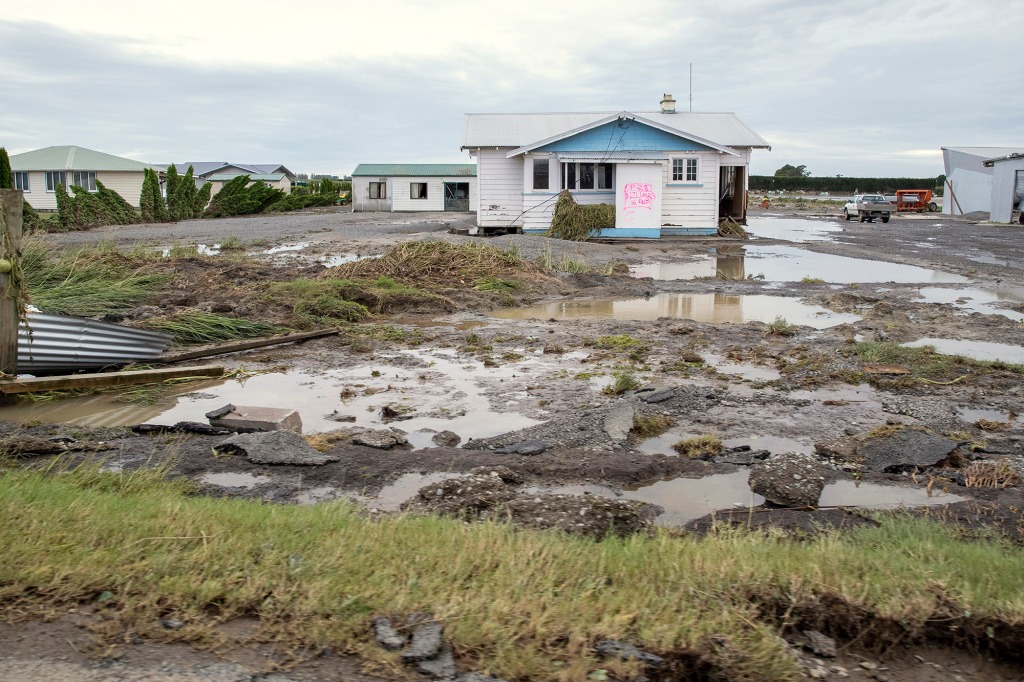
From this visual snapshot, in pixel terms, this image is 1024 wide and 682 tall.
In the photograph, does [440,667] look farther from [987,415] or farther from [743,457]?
[987,415]

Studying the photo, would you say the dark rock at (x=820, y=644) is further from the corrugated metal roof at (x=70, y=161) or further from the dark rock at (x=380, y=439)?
the corrugated metal roof at (x=70, y=161)

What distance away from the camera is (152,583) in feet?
12.3

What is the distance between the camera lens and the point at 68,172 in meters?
49.9

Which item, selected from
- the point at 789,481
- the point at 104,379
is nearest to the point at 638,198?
the point at 104,379

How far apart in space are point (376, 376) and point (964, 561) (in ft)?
22.2

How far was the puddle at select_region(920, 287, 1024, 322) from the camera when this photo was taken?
14055 millimetres

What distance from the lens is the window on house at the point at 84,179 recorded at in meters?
50.4

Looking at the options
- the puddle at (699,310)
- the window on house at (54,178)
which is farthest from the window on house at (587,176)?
the window on house at (54,178)

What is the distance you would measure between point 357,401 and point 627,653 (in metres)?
5.79

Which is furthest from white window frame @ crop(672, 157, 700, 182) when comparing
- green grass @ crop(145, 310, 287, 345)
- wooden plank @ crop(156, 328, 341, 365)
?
green grass @ crop(145, 310, 287, 345)

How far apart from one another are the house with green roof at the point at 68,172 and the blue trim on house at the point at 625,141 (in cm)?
3040

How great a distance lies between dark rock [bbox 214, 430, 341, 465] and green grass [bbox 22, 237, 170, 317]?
6.27m

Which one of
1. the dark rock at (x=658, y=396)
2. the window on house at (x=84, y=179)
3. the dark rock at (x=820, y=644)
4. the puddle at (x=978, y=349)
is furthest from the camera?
the window on house at (x=84, y=179)

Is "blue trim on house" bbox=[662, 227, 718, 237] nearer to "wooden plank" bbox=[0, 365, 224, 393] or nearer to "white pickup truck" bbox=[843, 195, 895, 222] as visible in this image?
"white pickup truck" bbox=[843, 195, 895, 222]
